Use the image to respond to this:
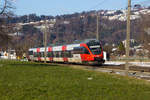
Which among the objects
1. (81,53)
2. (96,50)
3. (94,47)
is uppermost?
(94,47)

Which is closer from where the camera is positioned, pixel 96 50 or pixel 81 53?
pixel 96 50

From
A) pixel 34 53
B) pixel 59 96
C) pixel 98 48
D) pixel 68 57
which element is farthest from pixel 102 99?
pixel 34 53

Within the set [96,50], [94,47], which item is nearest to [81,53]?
[94,47]

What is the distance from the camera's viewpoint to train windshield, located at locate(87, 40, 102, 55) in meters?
39.0

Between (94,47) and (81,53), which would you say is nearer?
(94,47)

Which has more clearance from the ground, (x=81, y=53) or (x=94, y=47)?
(x=94, y=47)

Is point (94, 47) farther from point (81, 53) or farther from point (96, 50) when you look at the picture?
point (81, 53)

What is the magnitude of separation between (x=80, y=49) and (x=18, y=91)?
27.7 meters

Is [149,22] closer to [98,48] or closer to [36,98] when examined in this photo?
[98,48]

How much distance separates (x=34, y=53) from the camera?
231 ft

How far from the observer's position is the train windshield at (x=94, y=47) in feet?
128

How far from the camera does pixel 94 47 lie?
3928 centimetres

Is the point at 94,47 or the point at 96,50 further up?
the point at 94,47

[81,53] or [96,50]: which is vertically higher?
[96,50]
